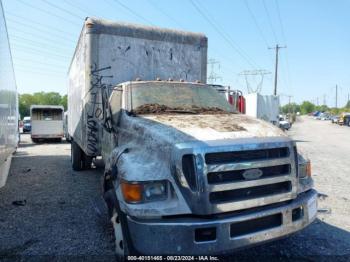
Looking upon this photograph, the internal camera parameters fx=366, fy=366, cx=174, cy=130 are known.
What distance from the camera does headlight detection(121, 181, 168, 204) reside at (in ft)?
11.1

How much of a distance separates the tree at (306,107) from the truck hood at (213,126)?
18785 centimetres

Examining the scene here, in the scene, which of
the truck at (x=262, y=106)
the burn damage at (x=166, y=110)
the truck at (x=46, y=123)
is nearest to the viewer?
the burn damage at (x=166, y=110)

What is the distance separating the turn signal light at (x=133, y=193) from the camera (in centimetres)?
339

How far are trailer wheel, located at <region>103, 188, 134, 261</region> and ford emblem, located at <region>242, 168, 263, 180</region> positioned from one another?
1.23 metres

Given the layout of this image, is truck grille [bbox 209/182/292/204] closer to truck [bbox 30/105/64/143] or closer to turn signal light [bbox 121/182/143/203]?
turn signal light [bbox 121/182/143/203]

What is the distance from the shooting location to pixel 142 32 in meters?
7.23

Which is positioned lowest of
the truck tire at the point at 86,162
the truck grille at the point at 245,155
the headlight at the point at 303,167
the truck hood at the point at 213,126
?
the truck tire at the point at 86,162

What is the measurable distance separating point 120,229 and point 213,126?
149cm

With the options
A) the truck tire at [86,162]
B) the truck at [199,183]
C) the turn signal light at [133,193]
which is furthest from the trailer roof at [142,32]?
the truck tire at [86,162]

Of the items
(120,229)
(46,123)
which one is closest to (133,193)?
(120,229)

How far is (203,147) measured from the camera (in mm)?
3383

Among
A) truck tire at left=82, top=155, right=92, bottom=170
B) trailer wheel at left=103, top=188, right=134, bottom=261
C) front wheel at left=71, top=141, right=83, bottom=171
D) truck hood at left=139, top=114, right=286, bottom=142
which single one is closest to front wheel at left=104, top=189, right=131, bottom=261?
trailer wheel at left=103, top=188, right=134, bottom=261

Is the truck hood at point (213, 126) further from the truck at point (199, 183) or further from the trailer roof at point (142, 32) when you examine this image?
the trailer roof at point (142, 32)

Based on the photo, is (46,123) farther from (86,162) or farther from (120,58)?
(120,58)
